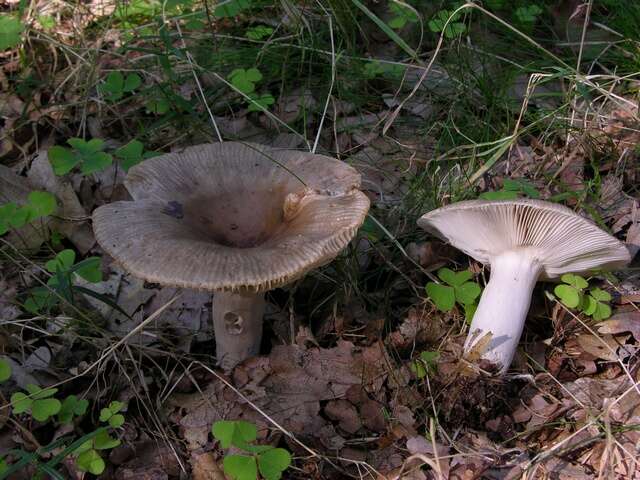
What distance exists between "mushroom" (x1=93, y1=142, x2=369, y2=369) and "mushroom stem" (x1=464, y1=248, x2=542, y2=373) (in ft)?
2.43

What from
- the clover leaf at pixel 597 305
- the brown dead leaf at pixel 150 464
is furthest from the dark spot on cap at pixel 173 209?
the clover leaf at pixel 597 305

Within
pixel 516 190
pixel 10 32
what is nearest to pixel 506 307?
pixel 516 190

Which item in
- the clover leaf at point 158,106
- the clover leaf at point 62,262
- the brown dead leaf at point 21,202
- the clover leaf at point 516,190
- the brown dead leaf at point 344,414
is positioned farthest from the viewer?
the clover leaf at point 158,106

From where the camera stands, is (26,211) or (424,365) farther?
(26,211)

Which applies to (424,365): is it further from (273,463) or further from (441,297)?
(273,463)

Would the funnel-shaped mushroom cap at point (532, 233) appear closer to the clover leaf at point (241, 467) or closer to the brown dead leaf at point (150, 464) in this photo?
the clover leaf at point (241, 467)

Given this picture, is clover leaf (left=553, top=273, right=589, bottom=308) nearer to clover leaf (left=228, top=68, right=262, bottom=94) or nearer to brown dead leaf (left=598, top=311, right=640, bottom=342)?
brown dead leaf (left=598, top=311, right=640, bottom=342)

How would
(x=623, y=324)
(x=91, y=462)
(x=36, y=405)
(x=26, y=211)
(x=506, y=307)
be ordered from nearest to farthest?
(x=91, y=462)
(x=36, y=405)
(x=506, y=307)
(x=623, y=324)
(x=26, y=211)

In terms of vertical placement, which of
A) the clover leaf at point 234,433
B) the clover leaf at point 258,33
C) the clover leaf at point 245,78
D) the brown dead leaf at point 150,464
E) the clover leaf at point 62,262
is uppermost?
the clover leaf at point 258,33

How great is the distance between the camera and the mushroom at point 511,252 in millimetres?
2457

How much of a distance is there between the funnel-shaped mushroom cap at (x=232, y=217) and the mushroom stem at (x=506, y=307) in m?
0.74

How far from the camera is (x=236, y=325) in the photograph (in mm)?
2682

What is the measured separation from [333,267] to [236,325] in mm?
570

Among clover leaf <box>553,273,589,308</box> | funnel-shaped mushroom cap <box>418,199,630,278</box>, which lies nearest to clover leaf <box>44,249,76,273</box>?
funnel-shaped mushroom cap <box>418,199,630,278</box>
